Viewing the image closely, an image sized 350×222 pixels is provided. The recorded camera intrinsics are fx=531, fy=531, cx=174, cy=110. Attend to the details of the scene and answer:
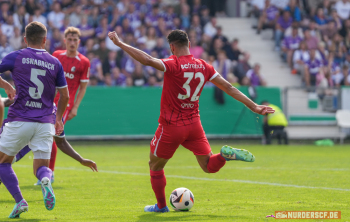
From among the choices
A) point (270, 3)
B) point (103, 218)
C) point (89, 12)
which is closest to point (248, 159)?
point (103, 218)

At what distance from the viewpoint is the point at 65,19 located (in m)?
20.6

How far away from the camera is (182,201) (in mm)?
6684

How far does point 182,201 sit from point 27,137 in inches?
81.8

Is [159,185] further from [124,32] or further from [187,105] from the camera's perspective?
[124,32]

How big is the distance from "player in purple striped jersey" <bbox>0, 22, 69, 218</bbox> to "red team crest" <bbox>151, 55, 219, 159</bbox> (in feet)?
4.25

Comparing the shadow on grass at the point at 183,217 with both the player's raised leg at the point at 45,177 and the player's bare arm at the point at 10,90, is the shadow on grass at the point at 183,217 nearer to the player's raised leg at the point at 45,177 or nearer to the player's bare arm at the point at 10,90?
the player's raised leg at the point at 45,177

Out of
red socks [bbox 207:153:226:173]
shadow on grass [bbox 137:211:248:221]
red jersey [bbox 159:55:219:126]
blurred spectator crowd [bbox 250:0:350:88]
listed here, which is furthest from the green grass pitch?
blurred spectator crowd [bbox 250:0:350:88]

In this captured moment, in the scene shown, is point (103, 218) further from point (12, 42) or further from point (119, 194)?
point (12, 42)

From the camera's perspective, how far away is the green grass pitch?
6.42 m

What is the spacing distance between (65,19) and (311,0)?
13.5 metres

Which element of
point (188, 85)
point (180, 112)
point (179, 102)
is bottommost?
point (180, 112)

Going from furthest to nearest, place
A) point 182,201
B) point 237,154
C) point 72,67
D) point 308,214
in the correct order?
point 72,67
point 182,201
point 237,154
point 308,214

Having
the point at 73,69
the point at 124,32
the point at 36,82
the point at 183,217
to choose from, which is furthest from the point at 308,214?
the point at 124,32

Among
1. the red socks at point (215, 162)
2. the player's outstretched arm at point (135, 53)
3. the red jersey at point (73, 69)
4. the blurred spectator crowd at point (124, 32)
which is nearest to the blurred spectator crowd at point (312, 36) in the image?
the blurred spectator crowd at point (124, 32)
